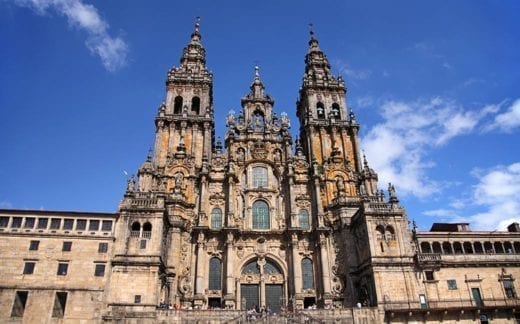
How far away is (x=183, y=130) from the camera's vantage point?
45281mm

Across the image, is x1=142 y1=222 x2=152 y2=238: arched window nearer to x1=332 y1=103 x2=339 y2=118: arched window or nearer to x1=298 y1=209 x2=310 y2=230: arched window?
x1=298 y1=209 x2=310 y2=230: arched window

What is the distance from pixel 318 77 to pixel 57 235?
114 feet

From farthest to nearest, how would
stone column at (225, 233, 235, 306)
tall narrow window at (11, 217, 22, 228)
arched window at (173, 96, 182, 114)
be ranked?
arched window at (173, 96, 182, 114), stone column at (225, 233, 235, 306), tall narrow window at (11, 217, 22, 228)

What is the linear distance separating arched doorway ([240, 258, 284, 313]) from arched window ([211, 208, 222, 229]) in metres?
4.75

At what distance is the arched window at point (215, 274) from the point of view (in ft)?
125

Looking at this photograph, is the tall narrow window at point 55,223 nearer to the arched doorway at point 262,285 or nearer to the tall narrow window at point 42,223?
the tall narrow window at point 42,223

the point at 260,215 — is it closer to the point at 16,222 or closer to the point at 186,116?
the point at 186,116

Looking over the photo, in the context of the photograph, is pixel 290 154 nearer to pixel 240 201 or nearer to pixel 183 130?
pixel 240 201

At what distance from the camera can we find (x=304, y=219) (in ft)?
138


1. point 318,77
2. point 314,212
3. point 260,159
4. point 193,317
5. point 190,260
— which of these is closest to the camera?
point 193,317

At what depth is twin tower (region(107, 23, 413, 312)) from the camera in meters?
34.2

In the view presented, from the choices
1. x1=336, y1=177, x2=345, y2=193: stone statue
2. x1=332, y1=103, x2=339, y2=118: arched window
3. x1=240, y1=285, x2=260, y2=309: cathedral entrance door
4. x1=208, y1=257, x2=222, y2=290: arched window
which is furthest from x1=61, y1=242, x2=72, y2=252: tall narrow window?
x1=332, y1=103, x2=339, y2=118: arched window

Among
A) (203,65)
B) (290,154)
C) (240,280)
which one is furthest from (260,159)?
(203,65)

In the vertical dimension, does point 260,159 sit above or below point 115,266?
above
